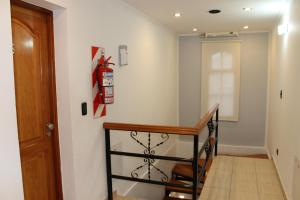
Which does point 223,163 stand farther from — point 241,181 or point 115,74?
point 115,74

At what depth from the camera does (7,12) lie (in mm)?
1611

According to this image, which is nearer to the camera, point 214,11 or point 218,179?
point 218,179

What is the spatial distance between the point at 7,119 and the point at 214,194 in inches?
93.5

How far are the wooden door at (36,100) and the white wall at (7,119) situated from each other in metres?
0.27

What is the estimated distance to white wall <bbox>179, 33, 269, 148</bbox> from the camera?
5.47m

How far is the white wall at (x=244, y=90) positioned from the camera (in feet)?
18.0

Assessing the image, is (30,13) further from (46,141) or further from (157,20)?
(157,20)

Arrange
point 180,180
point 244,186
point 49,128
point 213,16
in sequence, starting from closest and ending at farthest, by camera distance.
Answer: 1. point 49,128
2. point 244,186
3. point 213,16
4. point 180,180

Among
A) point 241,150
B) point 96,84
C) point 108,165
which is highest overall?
point 96,84

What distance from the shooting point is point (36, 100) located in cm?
210

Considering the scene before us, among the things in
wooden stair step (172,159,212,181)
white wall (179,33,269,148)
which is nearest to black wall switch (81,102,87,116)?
wooden stair step (172,159,212,181)

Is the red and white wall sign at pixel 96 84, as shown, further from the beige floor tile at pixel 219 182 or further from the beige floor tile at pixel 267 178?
the beige floor tile at pixel 267 178

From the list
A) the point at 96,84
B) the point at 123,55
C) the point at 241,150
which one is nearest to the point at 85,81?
the point at 96,84

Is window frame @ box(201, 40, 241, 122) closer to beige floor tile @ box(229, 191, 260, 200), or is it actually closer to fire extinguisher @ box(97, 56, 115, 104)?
beige floor tile @ box(229, 191, 260, 200)
